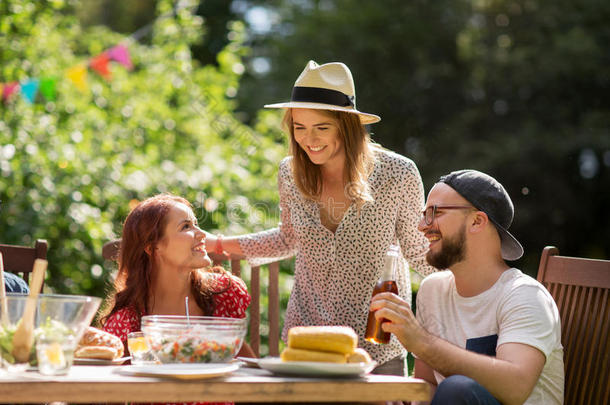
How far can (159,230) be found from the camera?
3006 millimetres

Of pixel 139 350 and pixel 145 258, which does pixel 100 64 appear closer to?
pixel 145 258

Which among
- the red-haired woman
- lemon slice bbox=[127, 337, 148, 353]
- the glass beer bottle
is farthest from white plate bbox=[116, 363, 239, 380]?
the red-haired woman

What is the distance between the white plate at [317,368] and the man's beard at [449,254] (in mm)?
800

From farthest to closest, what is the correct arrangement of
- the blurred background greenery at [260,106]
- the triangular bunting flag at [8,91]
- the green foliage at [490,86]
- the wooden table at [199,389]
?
1. the green foliage at [490,86]
2. the triangular bunting flag at [8,91]
3. the blurred background greenery at [260,106]
4. the wooden table at [199,389]

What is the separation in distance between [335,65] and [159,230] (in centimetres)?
96

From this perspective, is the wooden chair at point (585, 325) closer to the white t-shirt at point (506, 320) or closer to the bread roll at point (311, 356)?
the white t-shirt at point (506, 320)

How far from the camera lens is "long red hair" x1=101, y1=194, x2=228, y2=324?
2.98 metres

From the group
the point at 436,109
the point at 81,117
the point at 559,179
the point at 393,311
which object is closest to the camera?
the point at 393,311

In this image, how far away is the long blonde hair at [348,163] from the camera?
10.1 feet

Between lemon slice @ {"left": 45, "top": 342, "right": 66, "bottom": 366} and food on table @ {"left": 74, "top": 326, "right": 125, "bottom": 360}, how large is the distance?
375 mm

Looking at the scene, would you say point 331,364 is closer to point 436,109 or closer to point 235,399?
point 235,399

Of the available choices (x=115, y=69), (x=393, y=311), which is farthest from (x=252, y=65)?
(x=393, y=311)

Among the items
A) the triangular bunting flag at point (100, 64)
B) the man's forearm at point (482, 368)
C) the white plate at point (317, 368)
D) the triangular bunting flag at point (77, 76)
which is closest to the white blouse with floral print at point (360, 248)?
the man's forearm at point (482, 368)

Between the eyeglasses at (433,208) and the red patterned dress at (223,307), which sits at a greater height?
the eyeglasses at (433,208)
